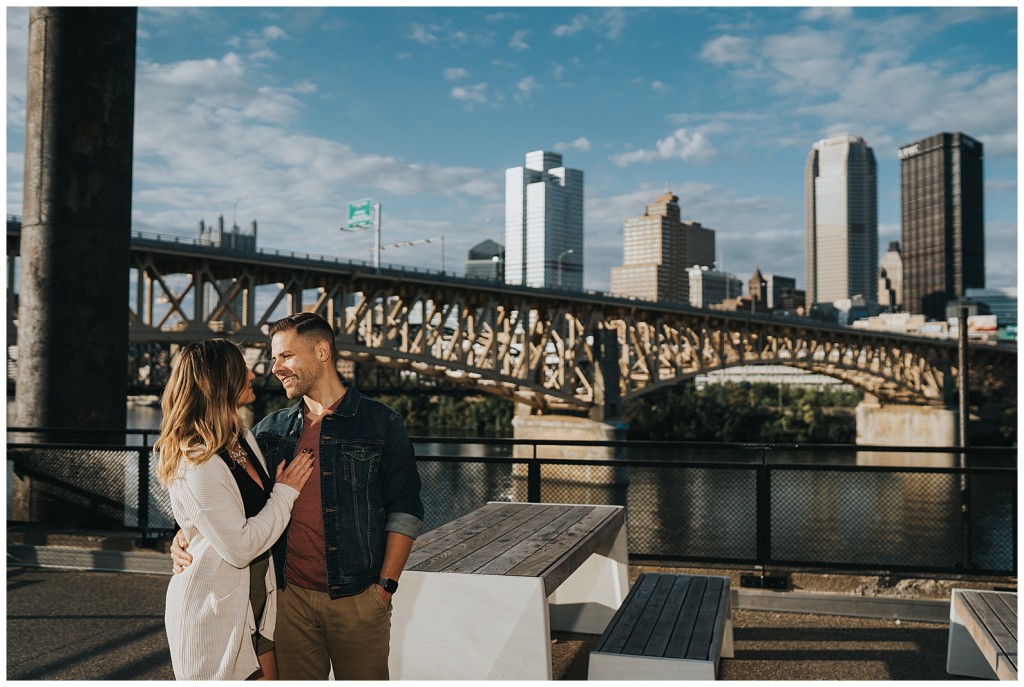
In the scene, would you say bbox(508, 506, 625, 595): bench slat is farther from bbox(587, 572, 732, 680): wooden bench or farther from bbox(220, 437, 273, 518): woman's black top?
bbox(220, 437, 273, 518): woman's black top

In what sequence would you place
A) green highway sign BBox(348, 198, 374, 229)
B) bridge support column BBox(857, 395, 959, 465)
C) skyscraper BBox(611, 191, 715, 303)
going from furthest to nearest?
skyscraper BBox(611, 191, 715, 303), bridge support column BBox(857, 395, 959, 465), green highway sign BBox(348, 198, 374, 229)

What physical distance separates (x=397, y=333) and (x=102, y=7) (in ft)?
103

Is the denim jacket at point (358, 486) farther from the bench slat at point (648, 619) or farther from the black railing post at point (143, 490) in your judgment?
the black railing post at point (143, 490)

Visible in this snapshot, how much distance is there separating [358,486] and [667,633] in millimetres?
1660

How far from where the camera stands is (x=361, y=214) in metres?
49.3

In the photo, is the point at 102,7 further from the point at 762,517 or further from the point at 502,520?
the point at 762,517

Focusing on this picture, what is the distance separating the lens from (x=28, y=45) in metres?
7.99

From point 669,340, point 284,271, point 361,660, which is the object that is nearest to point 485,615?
point 361,660

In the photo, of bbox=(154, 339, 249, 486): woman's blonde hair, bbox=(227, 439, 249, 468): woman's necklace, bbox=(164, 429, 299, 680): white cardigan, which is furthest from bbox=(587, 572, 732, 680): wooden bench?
bbox=(154, 339, 249, 486): woman's blonde hair

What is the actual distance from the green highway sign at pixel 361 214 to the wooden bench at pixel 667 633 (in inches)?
1740

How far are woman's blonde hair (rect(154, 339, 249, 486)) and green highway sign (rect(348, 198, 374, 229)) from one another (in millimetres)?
45491

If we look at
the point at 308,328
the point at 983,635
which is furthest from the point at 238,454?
the point at 983,635

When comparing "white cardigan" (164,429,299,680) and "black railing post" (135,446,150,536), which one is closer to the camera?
"white cardigan" (164,429,299,680)

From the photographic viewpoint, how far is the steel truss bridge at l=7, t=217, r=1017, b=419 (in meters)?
32.5
